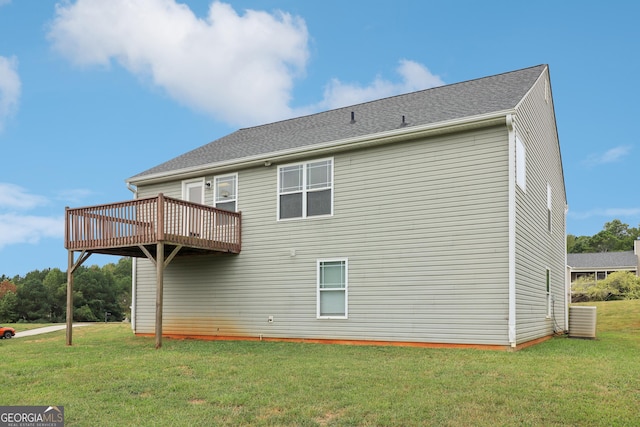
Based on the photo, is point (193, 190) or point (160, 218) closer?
point (160, 218)

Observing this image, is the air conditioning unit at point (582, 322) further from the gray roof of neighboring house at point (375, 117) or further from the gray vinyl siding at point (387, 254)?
the gray roof of neighboring house at point (375, 117)

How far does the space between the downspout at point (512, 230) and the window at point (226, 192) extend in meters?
6.84

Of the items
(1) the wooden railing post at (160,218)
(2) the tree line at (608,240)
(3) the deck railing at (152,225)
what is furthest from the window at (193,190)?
(2) the tree line at (608,240)

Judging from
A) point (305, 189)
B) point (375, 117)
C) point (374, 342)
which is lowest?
point (374, 342)

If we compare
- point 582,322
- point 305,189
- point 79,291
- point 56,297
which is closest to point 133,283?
point 305,189

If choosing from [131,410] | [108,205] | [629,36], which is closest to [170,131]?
[108,205]

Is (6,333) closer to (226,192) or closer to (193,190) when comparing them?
(193,190)

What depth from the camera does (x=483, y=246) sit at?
33.1 feet

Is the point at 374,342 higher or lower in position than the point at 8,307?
higher

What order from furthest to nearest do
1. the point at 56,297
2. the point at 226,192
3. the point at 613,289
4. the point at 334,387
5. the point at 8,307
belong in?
the point at 56,297 < the point at 8,307 < the point at 613,289 < the point at 226,192 < the point at 334,387

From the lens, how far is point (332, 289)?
1180 cm

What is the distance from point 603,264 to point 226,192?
128 feet

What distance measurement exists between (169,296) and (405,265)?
275 inches

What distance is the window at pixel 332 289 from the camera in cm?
1167
